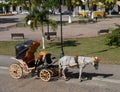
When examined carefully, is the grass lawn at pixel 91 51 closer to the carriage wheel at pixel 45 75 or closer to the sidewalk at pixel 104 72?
the sidewalk at pixel 104 72

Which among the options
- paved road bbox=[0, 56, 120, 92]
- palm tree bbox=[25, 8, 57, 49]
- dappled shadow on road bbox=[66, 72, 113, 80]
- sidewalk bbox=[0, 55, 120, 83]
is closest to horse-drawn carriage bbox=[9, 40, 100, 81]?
paved road bbox=[0, 56, 120, 92]

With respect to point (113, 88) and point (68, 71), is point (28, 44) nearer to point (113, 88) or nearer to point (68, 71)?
point (68, 71)

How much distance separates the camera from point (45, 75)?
12.8m

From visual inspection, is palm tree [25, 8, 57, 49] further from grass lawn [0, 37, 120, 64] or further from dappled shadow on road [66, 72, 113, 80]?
dappled shadow on road [66, 72, 113, 80]

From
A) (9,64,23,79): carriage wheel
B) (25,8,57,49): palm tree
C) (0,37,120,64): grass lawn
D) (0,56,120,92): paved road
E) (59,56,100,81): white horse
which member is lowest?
(0,37,120,64): grass lawn

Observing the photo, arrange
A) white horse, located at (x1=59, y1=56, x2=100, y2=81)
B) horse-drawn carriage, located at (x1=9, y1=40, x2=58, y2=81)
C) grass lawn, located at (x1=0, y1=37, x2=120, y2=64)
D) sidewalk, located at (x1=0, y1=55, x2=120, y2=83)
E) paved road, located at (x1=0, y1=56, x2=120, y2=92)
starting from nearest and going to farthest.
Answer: paved road, located at (x1=0, y1=56, x2=120, y2=92), white horse, located at (x1=59, y1=56, x2=100, y2=81), sidewalk, located at (x1=0, y1=55, x2=120, y2=83), horse-drawn carriage, located at (x1=9, y1=40, x2=58, y2=81), grass lawn, located at (x1=0, y1=37, x2=120, y2=64)

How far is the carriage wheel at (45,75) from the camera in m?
12.6

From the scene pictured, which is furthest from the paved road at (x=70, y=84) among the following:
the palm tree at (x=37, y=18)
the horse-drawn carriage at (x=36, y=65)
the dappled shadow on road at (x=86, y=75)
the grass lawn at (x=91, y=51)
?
the palm tree at (x=37, y=18)

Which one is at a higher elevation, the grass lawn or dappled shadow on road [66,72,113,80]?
dappled shadow on road [66,72,113,80]

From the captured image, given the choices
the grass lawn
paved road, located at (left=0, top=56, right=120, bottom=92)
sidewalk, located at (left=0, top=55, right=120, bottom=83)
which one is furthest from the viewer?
the grass lawn

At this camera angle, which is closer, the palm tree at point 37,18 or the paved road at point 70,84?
the paved road at point 70,84

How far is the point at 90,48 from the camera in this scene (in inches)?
821

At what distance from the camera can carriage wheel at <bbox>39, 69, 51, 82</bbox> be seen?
1265cm

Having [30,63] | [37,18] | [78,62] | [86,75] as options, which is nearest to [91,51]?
[37,18]
